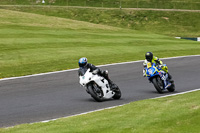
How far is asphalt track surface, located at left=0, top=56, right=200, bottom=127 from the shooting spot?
1163 cm

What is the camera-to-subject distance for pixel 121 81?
17844mm

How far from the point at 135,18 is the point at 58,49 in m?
41.5

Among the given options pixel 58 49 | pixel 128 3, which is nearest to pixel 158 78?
pixel 58 49

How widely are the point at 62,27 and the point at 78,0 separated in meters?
44.1

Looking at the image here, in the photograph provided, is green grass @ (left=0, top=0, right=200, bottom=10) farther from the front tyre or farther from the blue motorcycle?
the front tyre

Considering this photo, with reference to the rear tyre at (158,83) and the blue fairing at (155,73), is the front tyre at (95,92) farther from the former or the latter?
the rear tyre at (158,83)

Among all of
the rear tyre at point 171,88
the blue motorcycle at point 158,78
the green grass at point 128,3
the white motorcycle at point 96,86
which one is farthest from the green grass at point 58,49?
the green grass at point 128,3

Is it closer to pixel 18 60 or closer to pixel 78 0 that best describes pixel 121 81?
pixel 18 60

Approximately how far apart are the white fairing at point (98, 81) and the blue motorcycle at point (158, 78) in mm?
1804

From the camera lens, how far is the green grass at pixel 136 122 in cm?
772

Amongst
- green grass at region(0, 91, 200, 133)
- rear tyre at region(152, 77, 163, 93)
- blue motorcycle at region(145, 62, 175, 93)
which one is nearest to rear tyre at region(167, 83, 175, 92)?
blue motorcycle at region(145, 62, 175, 93)

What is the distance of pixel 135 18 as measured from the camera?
68.1 meters

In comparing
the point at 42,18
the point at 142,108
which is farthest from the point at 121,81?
the point at 42,18

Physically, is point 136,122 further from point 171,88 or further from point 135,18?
point 135,18
